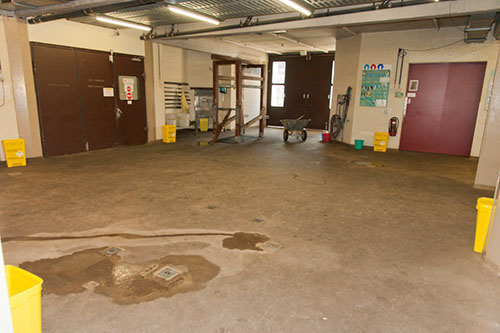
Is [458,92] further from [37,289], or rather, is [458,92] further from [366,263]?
[37,289]

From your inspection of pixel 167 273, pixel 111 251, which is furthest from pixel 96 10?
pixel 167 273

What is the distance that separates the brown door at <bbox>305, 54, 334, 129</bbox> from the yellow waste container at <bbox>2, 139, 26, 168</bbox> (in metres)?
9.73

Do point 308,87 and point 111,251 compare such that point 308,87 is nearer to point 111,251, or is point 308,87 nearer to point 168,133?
point 168,133

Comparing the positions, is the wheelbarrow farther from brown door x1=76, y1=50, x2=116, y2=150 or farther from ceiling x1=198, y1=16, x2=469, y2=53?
brown door x1=76, y1=50, x2=116, y2=150

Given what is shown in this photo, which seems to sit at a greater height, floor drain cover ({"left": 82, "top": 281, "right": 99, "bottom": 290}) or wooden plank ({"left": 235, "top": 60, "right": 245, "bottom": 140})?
wooden plank ({"left": 235, "top": 60, "right": 245, "bottom": 140})

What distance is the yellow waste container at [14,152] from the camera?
5704 millimetres

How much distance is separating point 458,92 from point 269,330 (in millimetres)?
7924

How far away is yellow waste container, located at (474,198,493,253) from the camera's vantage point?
8.96 feet

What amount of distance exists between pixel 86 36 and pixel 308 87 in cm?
817

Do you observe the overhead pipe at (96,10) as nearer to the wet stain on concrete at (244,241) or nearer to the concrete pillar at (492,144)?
the wet stain on concrete at (244,241)

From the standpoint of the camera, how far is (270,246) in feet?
9.64

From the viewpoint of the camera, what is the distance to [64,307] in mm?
2051

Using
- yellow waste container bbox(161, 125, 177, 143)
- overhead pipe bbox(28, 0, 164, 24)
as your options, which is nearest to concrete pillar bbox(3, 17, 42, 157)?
overhead pipe bbox(28, 0, 164, 24)

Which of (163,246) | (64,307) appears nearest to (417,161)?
(163,246)
